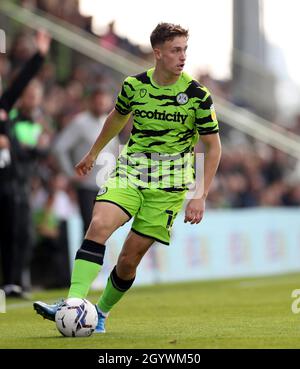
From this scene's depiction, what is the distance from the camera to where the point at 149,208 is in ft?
29.5

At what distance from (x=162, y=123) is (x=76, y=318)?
164 cm

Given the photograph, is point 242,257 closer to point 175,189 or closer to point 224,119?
point 224,119

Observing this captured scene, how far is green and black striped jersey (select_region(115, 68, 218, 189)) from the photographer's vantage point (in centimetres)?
893

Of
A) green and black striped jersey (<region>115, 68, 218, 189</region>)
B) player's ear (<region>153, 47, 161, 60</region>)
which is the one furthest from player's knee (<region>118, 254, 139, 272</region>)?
player's ear (<region>153, 47, 161, 60</region>)

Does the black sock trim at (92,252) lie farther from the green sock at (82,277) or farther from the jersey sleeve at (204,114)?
the jersey sleeve at (204,114)

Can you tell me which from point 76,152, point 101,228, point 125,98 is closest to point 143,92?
point 125,98

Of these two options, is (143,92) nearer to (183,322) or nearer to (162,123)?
(162,123)

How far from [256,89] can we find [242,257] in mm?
7231

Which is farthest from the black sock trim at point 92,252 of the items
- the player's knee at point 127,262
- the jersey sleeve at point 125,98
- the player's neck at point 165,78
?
the player's neck at point 165,78

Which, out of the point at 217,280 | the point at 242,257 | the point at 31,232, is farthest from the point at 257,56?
the point at 31,232

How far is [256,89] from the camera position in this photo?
84.5 ft

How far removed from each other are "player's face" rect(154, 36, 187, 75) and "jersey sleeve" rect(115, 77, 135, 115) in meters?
0.32

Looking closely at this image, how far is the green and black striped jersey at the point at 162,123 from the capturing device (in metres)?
8.93
